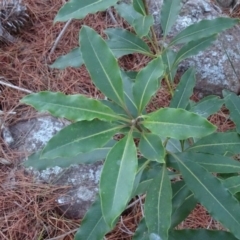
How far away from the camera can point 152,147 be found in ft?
2.99

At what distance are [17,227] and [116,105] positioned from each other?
842 mm

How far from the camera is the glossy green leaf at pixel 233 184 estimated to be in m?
1.06

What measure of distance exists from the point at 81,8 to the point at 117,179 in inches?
18.2

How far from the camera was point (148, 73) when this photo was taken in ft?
3.16

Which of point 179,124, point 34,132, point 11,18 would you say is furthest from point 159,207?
point 11,18

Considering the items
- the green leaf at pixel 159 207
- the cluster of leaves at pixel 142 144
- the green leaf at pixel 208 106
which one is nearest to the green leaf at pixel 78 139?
the cluster of leaves at pixel 142 144

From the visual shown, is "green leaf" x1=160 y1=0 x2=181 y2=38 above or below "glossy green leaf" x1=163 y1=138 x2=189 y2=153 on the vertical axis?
above

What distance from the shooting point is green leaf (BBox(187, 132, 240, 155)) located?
1.16 meters

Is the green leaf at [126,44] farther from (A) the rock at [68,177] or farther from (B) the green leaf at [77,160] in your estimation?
(A) the rock at [68,177]

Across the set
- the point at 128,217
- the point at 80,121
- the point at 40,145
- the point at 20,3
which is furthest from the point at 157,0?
the point at 80,121

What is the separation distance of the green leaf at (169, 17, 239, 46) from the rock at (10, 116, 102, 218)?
63cm

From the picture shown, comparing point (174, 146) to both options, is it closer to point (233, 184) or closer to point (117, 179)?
point (233, 184)

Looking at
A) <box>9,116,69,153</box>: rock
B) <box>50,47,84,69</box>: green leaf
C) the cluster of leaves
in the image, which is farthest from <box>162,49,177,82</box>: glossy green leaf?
<box>9,116,69,153</box>: rock

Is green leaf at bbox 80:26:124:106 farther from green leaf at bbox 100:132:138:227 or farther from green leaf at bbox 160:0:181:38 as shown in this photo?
green leaf at bbox 160:0:181:38
